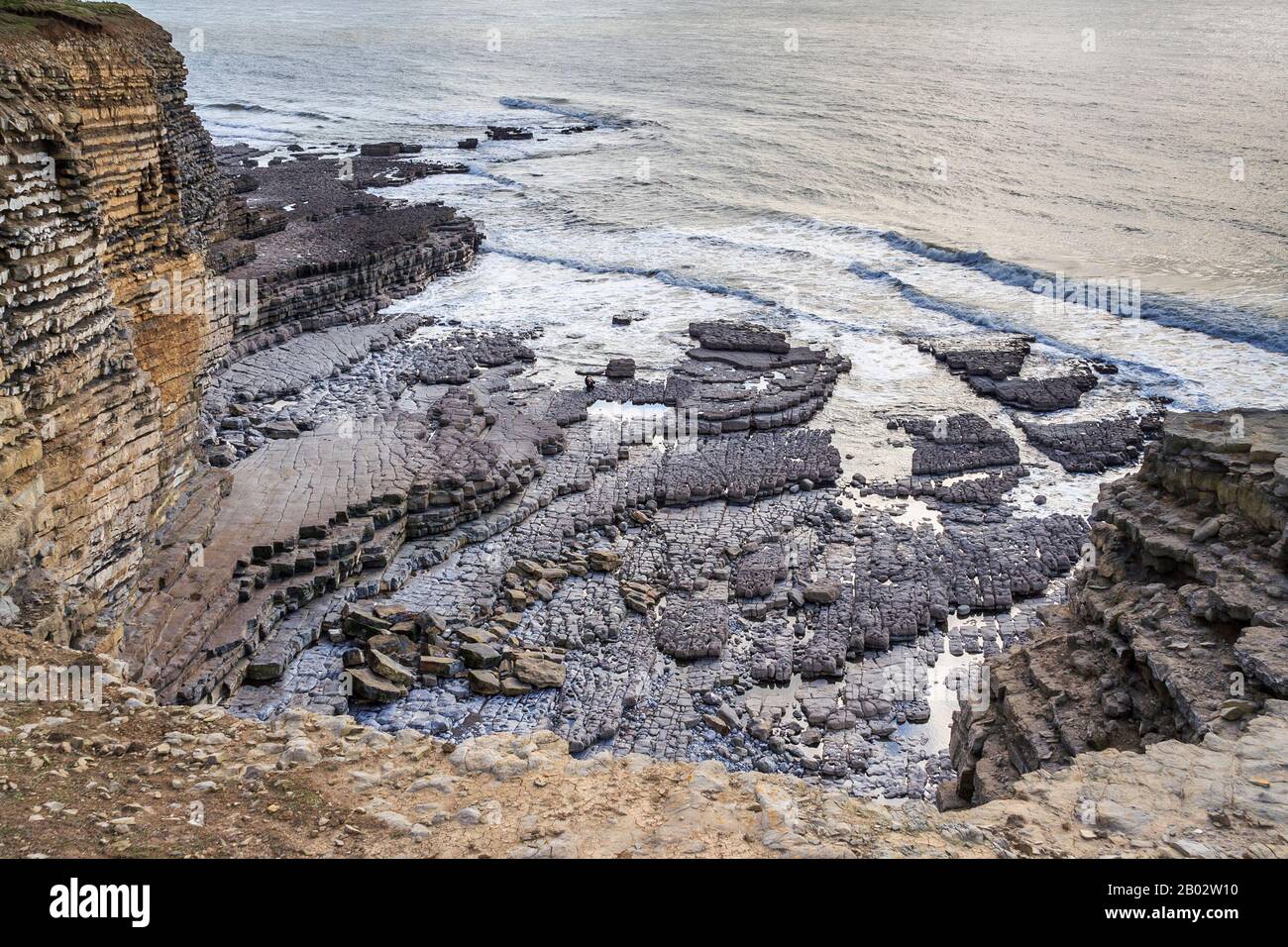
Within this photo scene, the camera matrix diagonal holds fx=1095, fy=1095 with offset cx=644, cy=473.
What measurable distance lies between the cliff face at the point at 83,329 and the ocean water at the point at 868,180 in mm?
9742

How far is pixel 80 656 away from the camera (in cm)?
741

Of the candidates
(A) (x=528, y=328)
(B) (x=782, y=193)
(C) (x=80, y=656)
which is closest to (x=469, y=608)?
(C) (x=80, y=656)

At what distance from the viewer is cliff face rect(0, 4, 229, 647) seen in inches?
298

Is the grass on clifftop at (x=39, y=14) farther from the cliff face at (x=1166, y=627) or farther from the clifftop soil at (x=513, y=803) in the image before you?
the cliff face at (x=1166, y=627)

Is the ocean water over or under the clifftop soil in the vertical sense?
over

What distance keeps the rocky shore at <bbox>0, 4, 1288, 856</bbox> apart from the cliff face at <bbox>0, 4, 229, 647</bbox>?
0.04m

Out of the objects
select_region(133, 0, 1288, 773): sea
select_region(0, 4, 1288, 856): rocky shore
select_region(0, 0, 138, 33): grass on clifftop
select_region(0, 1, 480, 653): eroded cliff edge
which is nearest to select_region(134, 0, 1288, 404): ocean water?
select_region(133, 0, 1288, 773): sea

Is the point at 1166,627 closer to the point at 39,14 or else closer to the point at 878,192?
the point at 39,14

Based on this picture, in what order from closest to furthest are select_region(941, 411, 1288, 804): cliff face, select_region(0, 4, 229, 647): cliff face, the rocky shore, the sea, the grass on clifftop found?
the rocky shore
select_region(941, 411, 1288, 804): cliff face
select_region(0, 4, 229, 647): cliff face
the grass on clifftop
the sea

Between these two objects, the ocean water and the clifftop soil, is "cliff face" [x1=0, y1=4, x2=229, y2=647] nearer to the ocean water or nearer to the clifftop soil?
the clifftop soil

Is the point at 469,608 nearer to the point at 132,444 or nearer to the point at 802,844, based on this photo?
the point at 132,444

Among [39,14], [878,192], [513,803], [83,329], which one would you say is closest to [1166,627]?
[513,803]

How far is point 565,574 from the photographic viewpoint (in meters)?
13.1

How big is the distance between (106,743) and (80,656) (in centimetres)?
146
